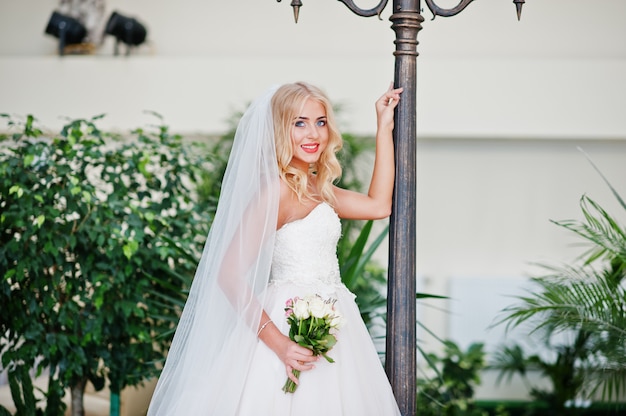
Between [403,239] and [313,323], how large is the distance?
17.3 inches

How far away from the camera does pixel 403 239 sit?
2.90 meters

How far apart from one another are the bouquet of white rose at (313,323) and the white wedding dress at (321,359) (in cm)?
11

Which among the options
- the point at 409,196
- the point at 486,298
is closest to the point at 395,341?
the point at 409,196

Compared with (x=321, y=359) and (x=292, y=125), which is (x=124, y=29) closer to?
(x=292, y=125)

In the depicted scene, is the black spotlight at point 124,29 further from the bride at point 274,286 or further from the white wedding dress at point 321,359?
the white wedding dress at point 321,359

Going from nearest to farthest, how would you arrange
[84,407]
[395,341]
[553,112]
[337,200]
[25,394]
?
[395,341] < [337,200] < [25,394] < [84,407] < [553,112]

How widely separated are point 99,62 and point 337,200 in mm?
4192

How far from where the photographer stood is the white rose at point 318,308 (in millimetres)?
2717

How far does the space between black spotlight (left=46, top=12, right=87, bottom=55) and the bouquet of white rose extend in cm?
480

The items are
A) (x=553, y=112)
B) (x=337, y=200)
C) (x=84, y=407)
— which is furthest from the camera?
(x=553, y=112)

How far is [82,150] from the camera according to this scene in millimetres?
4531

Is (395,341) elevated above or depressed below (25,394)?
above

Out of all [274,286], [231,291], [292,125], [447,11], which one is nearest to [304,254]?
[274,286]

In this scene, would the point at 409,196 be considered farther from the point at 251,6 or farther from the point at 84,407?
the point at 251,6
